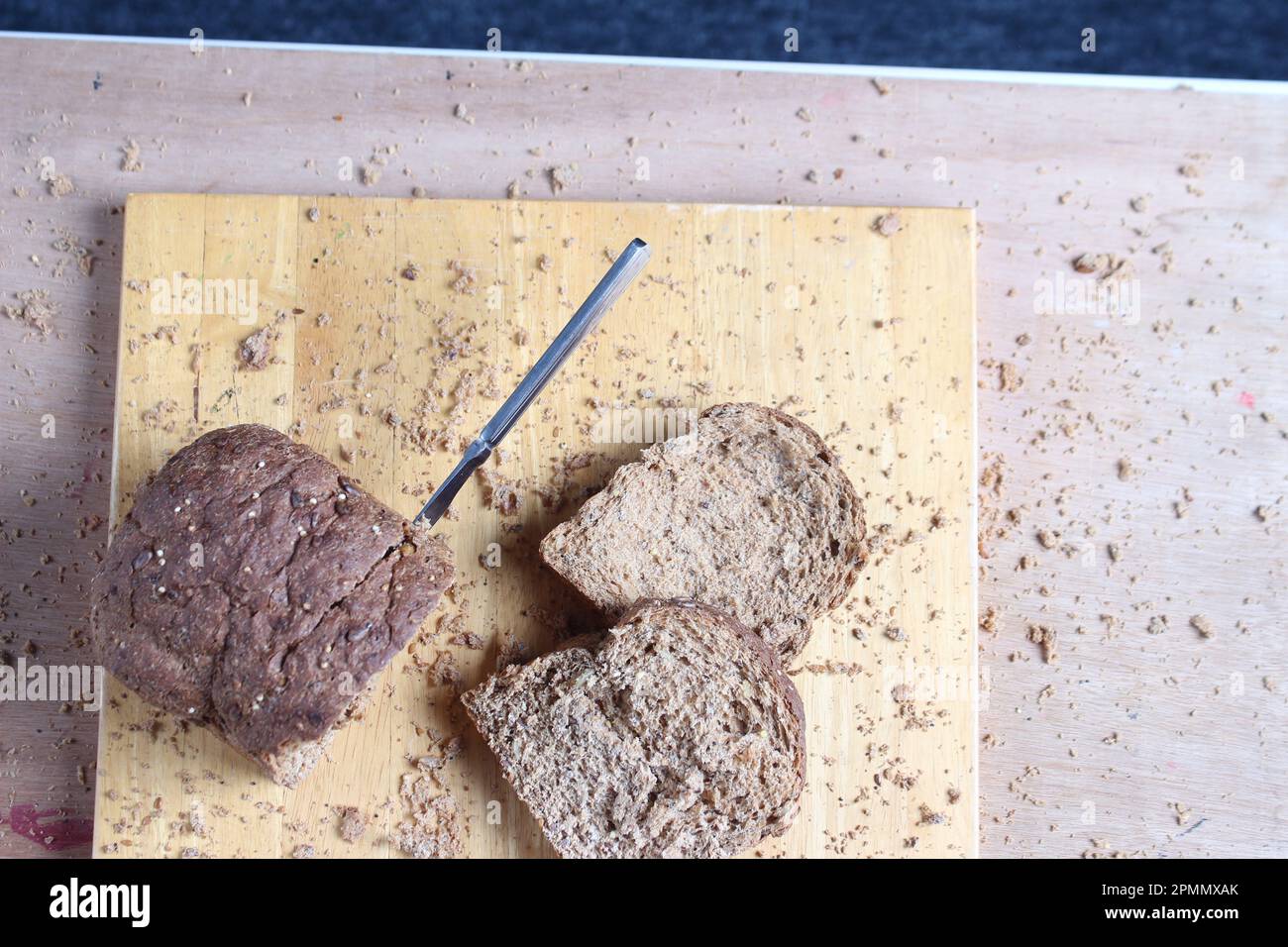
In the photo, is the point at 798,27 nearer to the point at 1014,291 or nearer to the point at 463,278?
the point at 1014,291

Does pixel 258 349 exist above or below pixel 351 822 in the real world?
above

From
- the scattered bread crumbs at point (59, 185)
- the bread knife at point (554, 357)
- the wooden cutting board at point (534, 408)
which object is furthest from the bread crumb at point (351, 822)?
the scattered bread crumbs at point (59, 185)

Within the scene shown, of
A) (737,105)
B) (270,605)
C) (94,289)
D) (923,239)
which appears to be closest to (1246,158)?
(923,239)

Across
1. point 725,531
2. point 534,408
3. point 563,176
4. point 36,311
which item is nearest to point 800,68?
point 563,176

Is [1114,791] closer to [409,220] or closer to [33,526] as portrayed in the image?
[409,220]

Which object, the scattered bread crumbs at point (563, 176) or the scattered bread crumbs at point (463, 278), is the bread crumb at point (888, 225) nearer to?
the scattered bread crumbs at point (563, 176)
